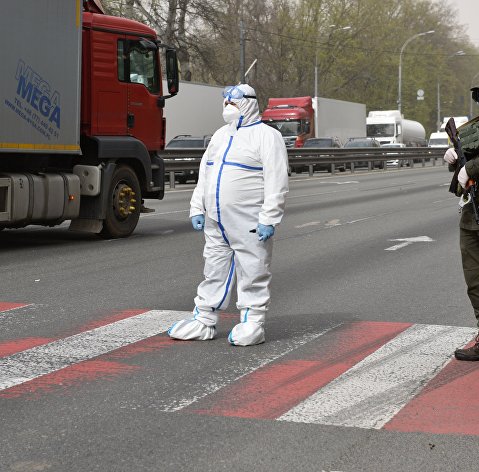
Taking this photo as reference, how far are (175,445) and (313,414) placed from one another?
84 cm

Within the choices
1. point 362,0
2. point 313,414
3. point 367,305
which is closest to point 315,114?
point 362,0

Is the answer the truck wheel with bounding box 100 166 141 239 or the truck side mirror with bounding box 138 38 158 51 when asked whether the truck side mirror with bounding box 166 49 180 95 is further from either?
the truck wheel with bounding box 100 166 141 239

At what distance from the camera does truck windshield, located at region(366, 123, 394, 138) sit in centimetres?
6806

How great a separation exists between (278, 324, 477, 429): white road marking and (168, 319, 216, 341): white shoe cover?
1149mm

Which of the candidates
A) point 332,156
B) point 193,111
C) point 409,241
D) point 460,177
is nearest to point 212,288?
point 460,177

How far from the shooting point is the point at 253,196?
717 centimetres

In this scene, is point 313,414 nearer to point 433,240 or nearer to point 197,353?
A: point 197,353

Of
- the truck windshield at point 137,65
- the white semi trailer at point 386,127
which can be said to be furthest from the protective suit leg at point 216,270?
the white semi trailer at point 386,127

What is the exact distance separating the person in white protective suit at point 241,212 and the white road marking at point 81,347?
0.50m

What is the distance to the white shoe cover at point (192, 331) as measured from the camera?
7324mm

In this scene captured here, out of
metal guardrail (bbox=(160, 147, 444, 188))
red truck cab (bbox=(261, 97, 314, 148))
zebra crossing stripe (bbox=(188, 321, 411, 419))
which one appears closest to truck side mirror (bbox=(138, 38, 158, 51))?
zebra crossing stripe (bbox=(188, 321, 411, 419))

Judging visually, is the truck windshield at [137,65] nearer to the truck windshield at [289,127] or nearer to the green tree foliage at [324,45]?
the truck windshield at [289,127]

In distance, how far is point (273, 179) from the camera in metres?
7.04

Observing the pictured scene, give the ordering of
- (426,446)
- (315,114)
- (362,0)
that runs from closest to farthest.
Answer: (426,446)
(315,114)
(362,0)
